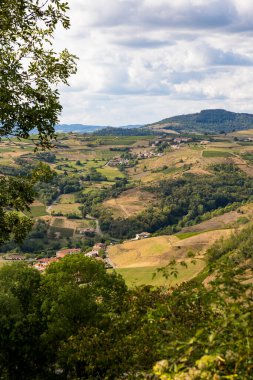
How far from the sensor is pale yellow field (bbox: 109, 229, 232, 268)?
136875 mm

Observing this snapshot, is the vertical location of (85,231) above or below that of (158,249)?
below

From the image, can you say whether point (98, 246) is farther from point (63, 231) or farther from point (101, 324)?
point (101, 324)

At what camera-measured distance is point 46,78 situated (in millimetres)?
14336

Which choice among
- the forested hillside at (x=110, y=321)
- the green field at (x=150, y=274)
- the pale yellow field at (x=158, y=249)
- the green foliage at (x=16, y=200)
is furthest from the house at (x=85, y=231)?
the green foliage at (x=16, y=200)

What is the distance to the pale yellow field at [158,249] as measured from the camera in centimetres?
13688

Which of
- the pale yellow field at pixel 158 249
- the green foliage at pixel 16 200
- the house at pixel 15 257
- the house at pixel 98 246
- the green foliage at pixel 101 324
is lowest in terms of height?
the house at pixel 15 257

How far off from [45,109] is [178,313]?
9.74 m

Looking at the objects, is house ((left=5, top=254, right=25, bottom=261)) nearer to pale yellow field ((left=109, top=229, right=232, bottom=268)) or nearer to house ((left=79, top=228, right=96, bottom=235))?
pale yellow field ((left=109, top=229, right=232, bottom=268))

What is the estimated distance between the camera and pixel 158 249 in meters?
148

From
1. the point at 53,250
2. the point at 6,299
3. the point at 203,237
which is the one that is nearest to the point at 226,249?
the point at 203,237

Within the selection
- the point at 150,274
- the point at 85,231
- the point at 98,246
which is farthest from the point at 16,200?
the point at 85,231

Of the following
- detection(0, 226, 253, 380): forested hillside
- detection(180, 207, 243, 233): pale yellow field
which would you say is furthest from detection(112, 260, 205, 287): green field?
detection(0, 226, 253, 380): forested hillside

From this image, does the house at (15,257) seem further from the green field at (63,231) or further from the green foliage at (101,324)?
the green foliage at (101,324)

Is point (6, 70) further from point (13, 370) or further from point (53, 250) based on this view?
point (53, 250)
